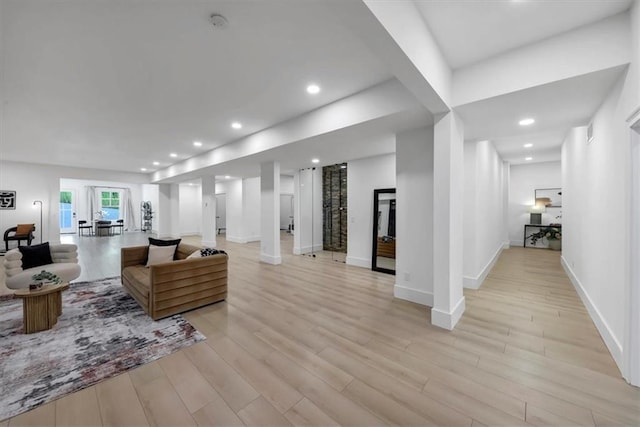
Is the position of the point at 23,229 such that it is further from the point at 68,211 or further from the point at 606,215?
the point at 606,215

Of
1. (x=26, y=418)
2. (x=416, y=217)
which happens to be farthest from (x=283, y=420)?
(x=416, y=217)

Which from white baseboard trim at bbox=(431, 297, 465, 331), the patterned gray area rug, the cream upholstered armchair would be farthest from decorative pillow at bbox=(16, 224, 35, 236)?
white baseboard trim at bbox=(431, 297, 465, 331)

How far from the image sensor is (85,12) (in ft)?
6.24

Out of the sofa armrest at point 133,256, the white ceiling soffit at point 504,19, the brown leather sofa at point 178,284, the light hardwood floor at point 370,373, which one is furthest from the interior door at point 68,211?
the white ceiling soffit at point 504,19

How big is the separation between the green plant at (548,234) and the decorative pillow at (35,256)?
11950 mm

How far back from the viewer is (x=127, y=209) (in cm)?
1380

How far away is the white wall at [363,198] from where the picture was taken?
5.43 m

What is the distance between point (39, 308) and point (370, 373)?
3.61 meters

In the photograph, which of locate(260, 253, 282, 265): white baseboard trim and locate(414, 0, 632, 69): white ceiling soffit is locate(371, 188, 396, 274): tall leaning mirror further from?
locate(414, 0, 632, 69): white ceiling soffit

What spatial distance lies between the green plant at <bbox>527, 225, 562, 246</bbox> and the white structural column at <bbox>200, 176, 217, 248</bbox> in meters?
10.6

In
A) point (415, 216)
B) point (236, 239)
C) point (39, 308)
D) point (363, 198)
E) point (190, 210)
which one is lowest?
point (236, 239)

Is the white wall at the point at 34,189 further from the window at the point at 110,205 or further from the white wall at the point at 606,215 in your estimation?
the white wall at the point at 606,215

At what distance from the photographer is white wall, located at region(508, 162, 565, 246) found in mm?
7781

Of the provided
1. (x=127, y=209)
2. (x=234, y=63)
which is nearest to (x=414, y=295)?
(x=234, y=63)
